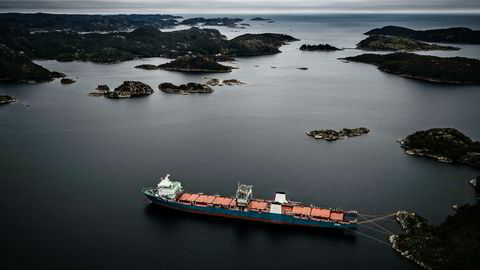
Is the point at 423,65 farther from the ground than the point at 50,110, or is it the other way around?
the point at 423,65

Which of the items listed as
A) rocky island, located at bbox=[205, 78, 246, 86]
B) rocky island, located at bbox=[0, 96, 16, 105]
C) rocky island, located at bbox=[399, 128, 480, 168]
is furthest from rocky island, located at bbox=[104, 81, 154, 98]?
rocky island, located at bbox=[399, 128, 480, 168]

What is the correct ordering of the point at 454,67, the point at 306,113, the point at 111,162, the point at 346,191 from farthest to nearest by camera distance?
1. the point at 454,67
2. the point at 306,113
3. the point at 111,162
4. the point at 346,191

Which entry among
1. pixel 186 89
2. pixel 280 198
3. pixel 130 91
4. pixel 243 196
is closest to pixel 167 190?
pixel 243 196

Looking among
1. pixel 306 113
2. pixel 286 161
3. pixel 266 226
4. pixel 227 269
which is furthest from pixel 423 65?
pixel 227 269

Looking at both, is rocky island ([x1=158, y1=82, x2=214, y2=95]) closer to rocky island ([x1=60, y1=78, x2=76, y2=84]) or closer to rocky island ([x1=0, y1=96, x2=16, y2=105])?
rocky island ([x1=60, y1=78, x2=76, y2=84])

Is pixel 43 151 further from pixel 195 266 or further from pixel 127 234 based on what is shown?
pixel 195 266

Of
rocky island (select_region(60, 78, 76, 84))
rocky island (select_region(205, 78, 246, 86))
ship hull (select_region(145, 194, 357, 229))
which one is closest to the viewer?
ship hull (select_region(145, 194, 357, 229))

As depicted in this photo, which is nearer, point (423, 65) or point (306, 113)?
point (306, 113)

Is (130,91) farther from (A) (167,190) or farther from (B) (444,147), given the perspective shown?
(B) (444,147)
